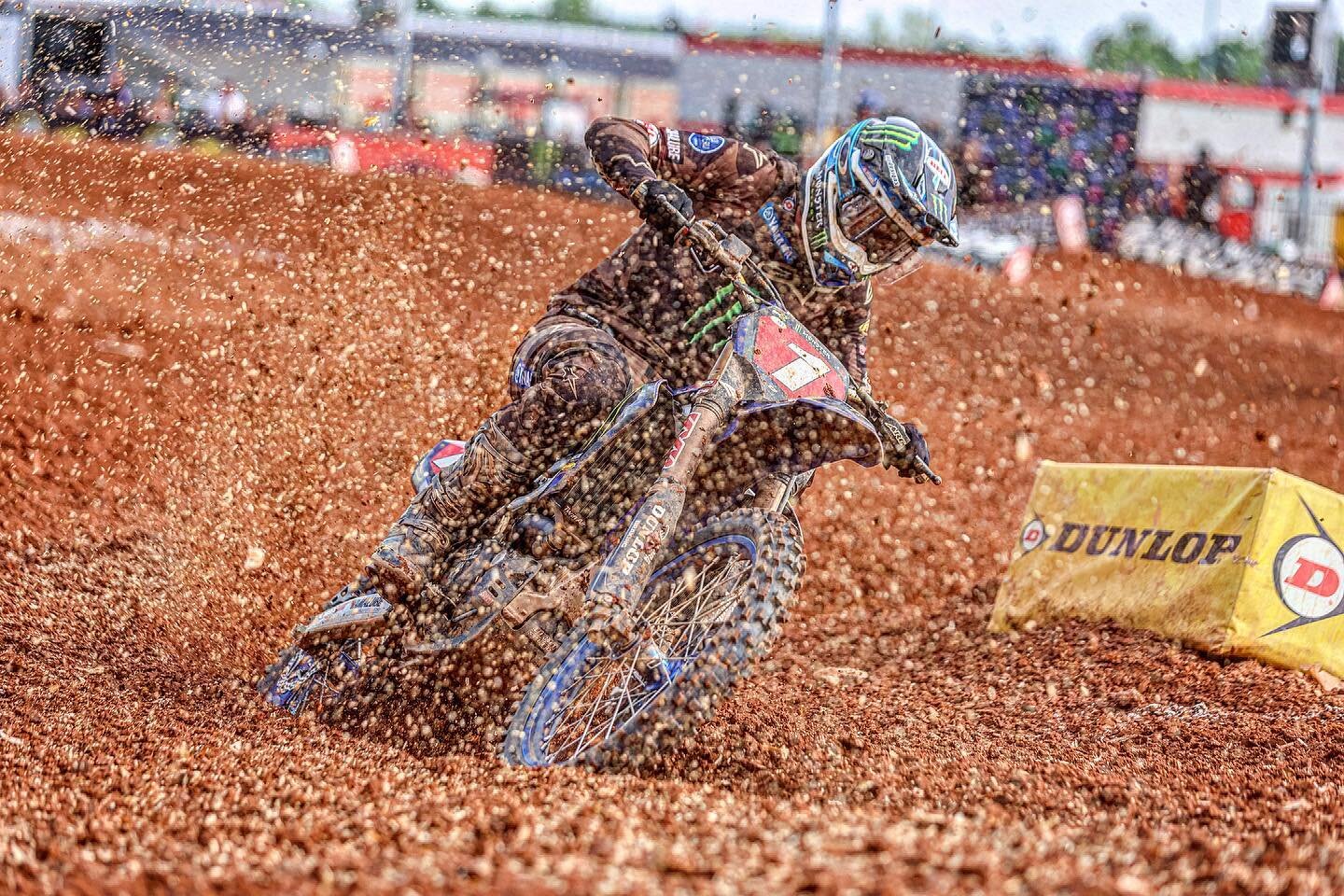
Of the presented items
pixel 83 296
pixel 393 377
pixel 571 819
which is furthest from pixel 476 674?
pixel 83 296

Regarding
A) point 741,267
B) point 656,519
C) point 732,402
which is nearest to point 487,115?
point 741,267

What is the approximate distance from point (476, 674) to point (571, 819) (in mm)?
1824

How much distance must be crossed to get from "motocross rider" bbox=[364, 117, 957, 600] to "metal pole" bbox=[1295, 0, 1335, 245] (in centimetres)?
1821

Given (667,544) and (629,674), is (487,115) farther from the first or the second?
(629,674)

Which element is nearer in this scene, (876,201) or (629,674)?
(629,674)

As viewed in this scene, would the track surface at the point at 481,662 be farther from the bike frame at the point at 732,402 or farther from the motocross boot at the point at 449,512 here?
the bike frame at the point at 732,402

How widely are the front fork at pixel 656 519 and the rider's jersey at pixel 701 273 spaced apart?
600 mm

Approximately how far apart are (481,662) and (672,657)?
0.99 meters

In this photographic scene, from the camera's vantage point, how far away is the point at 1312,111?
21.2m

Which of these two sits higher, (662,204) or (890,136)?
(890,136)

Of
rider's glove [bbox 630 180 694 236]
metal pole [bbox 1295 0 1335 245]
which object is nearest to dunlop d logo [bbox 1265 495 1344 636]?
rider's glove [bbox 630 180 694 236]

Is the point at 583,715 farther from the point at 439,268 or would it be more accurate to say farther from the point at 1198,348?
the point at 1198,348

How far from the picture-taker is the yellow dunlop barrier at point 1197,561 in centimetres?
589

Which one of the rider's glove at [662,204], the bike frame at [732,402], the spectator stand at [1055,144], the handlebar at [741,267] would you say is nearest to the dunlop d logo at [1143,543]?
the handlebar at [741,267]
